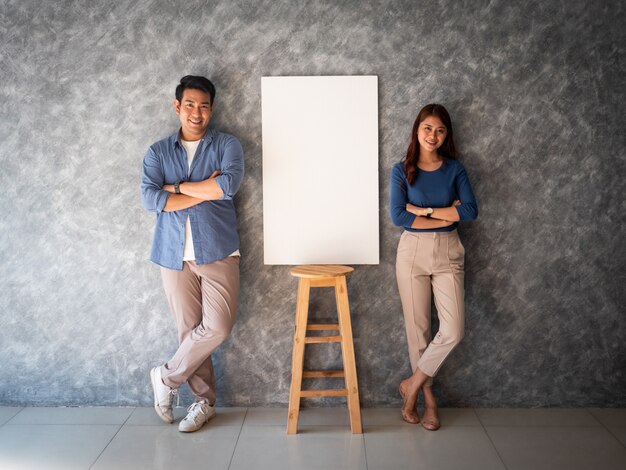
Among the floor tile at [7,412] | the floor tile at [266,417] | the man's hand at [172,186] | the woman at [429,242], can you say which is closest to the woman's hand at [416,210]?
the woman at [429,242]

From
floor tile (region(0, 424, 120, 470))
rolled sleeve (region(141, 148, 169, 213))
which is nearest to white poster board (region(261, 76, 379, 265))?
rolled sleeve (region(141, 148, 169, 213))

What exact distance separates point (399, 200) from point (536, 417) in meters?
1.64

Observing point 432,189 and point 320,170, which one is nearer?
point 432,189

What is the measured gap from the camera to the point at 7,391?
3.80m

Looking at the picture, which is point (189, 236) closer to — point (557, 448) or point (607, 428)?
point (557, 448)

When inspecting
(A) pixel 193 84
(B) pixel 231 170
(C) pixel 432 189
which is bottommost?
(C) pixel 432 189

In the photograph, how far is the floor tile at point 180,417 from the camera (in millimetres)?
3510

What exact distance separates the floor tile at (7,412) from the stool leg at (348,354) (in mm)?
2180

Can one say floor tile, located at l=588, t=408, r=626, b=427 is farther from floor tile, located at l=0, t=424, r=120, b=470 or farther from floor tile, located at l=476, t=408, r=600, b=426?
floor tile, located at l=0, t=424, r=120, b=470

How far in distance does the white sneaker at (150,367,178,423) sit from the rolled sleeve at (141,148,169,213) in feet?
3.49

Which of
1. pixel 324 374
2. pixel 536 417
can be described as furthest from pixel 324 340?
pixel 536 417

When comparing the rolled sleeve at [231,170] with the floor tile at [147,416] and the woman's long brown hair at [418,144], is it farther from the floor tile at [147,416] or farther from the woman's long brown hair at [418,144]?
the floor tile at [147,416]

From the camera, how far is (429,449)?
10.2 ft

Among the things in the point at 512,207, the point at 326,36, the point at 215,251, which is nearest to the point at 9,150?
the point at 215,251
